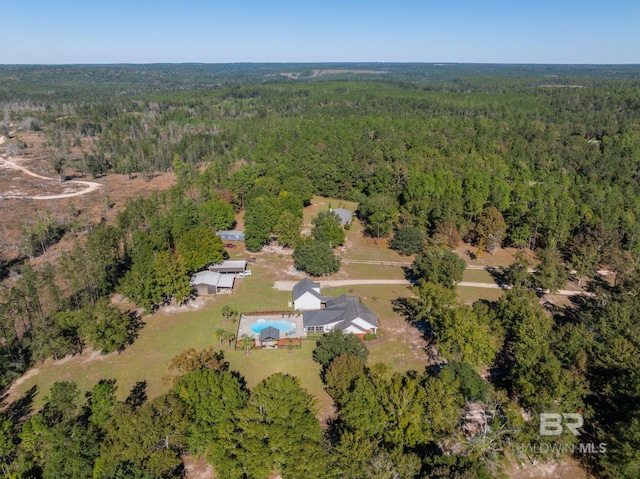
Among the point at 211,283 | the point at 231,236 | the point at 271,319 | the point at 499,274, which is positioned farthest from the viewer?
the point at 231,236

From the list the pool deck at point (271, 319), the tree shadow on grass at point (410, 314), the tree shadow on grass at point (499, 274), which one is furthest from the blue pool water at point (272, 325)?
the tree shadow on grass at point (499, 274)

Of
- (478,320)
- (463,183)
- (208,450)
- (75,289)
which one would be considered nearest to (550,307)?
(478,320)

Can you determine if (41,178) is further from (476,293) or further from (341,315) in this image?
(476,293)

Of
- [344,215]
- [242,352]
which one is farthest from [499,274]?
[242,352]

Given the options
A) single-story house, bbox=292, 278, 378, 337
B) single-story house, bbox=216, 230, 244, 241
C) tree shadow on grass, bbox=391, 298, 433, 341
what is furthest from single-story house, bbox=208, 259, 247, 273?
tree shadow on grass, bbox=391, 298, 433, 341

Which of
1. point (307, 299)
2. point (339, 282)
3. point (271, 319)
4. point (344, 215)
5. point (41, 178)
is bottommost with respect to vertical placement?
point (339, 282)

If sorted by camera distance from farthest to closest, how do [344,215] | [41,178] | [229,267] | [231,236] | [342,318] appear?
[41,178]
[344,215]
[231,236]
[229,267]
[342,318]

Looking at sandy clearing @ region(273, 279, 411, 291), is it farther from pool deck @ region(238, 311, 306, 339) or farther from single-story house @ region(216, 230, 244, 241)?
single-story house @ region(216, 230, 244, 241)

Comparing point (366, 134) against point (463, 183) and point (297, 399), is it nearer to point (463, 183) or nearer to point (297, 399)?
point (463, 183)
